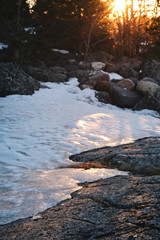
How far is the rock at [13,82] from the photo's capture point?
938 centimetres

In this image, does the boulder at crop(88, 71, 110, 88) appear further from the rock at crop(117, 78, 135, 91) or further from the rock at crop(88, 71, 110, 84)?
the rock at crop(117, 78, 135, 91)

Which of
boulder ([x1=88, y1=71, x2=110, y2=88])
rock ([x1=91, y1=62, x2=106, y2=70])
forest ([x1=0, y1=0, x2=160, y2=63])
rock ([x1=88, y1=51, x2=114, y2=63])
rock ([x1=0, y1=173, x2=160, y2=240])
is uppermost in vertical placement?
forest ([x1=0, y1=0, x2=160, y2=63])

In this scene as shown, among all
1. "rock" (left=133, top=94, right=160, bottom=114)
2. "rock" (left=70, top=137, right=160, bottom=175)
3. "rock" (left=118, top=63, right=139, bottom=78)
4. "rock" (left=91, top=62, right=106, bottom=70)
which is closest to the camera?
"rock" (left=70, top=137, right=160, bottom=175)

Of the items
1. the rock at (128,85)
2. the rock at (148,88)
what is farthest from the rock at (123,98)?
the rock at (128,85)

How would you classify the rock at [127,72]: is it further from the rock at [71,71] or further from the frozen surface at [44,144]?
the frozen surface at [44,144]

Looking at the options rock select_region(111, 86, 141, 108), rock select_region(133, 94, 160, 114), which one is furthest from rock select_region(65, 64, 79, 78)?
rock select_region(133, 94, 160, 114)

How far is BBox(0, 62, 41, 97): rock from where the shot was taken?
369 inches

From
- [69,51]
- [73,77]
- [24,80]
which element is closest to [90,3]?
[69,51]

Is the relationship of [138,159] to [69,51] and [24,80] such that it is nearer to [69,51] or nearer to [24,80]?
[24,80]

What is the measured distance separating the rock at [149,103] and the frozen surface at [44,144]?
15.1 feet

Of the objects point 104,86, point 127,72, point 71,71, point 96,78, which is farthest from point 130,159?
point 127,72

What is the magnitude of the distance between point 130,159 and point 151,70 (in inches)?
600

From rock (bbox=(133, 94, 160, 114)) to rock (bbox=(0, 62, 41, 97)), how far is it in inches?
236

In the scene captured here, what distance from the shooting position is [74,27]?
67.9ft
